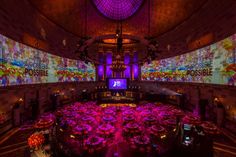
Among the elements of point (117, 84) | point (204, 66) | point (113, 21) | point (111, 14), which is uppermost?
point (111, 14)

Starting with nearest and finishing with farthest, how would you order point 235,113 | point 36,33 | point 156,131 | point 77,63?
point 156,131
point 235,113
point 36,33
point 77,63

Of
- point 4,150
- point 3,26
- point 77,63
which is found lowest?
point 4,150

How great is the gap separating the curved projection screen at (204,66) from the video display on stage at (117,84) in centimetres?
307

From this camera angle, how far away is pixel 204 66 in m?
6.88

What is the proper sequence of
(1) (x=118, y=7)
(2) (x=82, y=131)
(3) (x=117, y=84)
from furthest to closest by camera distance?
(3) (x=117, y=84)
(1) (x=118, y=7)
(2) (x=82, y=131)

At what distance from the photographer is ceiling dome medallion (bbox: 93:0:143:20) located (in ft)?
31.4

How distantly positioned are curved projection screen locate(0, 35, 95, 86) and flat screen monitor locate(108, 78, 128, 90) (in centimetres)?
307

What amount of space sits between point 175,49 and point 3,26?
10.6 m

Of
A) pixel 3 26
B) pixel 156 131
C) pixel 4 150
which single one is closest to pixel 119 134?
pixel 156 131

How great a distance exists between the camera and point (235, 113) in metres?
4.89

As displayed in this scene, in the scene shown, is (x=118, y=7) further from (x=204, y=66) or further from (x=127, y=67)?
(x=204, y=66)

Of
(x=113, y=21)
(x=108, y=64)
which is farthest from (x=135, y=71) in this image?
(x=113, y=21)

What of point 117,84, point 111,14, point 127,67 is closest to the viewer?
point 111,14

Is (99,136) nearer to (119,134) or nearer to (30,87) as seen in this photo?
(119,134)
